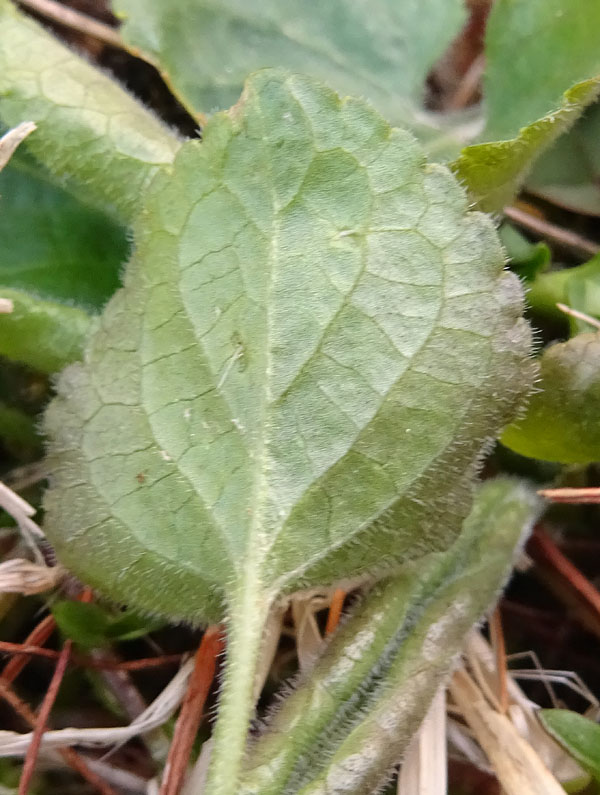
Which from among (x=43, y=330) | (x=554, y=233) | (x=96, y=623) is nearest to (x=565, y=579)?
(x=554, y=233)

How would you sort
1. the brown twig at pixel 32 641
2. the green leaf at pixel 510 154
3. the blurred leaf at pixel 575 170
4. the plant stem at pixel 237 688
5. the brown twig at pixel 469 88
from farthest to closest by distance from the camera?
1. the brown twig at pixel 469 88
2. the blurred leaf at pixel 575 170
3. the brown twig at pixel 32 641
4. the green leaf at pixel 510 154
5. the plant stem at pixel 237 688

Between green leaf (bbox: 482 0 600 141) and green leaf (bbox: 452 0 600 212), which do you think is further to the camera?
green leaf (bbox: 482 0 600 141)

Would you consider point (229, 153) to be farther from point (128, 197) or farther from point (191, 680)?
point (191, 680)

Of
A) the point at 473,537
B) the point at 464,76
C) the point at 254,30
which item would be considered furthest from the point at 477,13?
the point at 473,537

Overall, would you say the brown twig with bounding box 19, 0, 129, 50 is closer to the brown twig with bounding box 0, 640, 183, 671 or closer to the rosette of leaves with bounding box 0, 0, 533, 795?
the rosette of leaves with bounding box 0, 0, 533, 795

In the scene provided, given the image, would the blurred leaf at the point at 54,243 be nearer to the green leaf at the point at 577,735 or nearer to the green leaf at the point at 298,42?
the green leaf at the point at 298,42

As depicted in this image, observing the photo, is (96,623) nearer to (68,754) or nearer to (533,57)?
(68,754)

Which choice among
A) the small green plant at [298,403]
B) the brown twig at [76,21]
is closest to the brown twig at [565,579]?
the small green plant at [298,403]

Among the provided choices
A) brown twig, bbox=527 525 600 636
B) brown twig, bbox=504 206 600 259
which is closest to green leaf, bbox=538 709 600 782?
brown twig, bbox=527 525 600 636

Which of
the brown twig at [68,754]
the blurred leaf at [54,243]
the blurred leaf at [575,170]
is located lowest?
the brown twig at [68,754]
